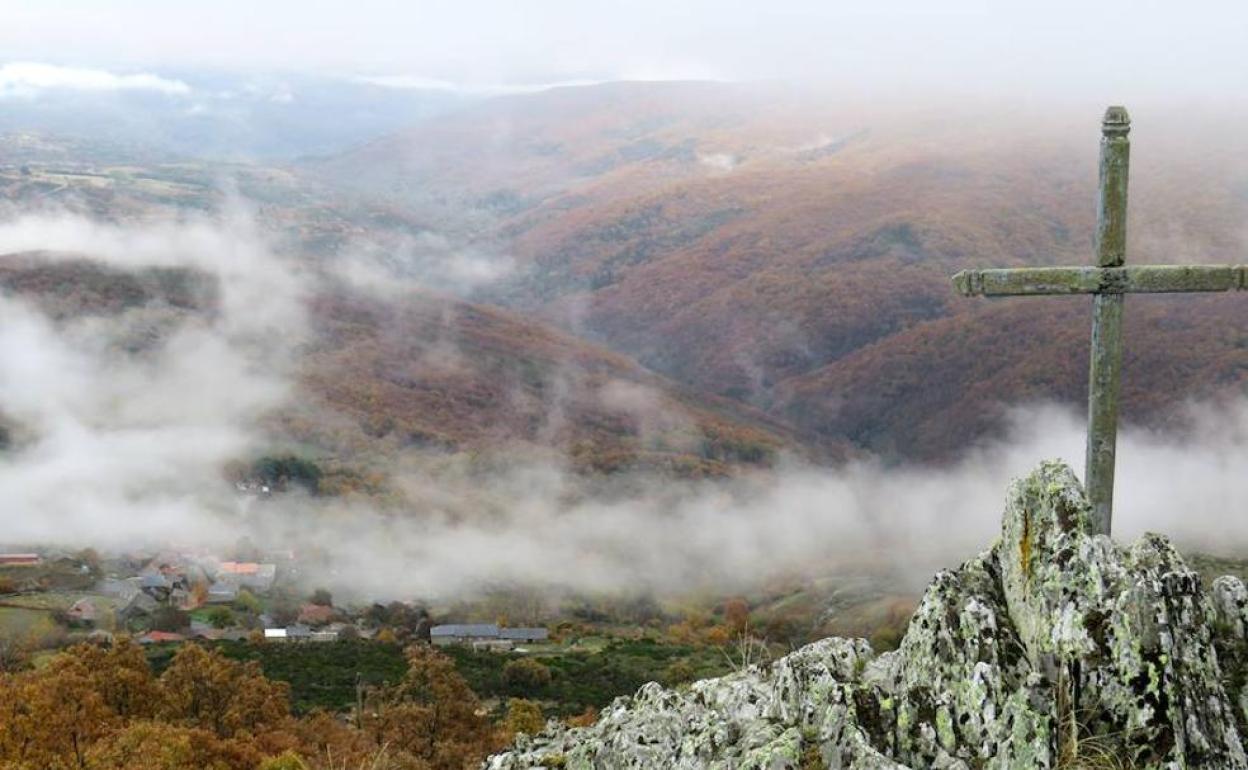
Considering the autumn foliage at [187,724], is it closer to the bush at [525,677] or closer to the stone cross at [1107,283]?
the stone cross at [1107,283]

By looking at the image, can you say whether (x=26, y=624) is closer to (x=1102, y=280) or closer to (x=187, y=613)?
(x=187, y=613)

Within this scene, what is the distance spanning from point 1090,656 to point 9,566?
215 metres

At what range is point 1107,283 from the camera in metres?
9.04

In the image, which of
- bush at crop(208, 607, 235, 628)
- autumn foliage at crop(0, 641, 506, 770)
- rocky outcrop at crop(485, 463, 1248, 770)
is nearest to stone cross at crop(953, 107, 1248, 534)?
rocky outcrop at crop(485, 463, 1248, 770)

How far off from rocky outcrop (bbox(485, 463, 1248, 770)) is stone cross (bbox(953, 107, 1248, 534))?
1191 mm

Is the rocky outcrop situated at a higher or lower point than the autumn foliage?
higher

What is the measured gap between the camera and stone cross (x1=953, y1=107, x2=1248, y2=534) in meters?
8.77

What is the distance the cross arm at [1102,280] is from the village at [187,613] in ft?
411

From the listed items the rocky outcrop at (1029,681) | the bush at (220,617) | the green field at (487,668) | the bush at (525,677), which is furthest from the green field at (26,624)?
the rocky outcrop at (1029,681)

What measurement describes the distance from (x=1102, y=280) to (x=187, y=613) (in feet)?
570

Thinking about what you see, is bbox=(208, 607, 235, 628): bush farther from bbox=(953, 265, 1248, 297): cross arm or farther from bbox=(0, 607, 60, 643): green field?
bbox=(953, 265, 1248, 297): cross arm

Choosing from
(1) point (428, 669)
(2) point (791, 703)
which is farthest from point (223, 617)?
(2) point (791, 703)

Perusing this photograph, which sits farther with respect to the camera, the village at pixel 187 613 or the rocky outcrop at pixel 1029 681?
the village at pixel 187 613

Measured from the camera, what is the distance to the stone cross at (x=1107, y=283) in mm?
8766
